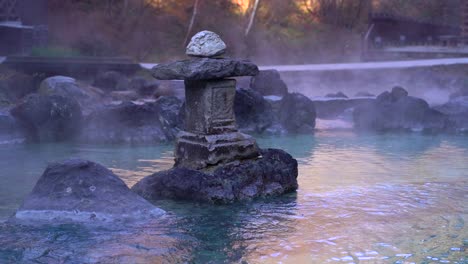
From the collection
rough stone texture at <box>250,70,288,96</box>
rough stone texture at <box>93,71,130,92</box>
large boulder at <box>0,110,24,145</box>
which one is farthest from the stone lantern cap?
rough stone texture at <box>93,71,130,92</box>

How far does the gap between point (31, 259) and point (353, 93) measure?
47.7ft

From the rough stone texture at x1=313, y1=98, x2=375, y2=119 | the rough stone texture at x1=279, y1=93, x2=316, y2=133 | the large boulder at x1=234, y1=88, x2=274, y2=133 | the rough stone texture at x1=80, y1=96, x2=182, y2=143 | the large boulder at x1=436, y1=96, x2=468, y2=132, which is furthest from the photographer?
the rough stone texture at x1=313, y1=98, x2=375, y2=119

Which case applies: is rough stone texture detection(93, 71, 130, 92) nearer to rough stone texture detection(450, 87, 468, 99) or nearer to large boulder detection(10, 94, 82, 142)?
large boulder detection(10, 94, 82, 142)

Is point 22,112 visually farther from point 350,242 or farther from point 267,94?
point 350,242

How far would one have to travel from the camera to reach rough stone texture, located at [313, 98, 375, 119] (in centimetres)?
1497

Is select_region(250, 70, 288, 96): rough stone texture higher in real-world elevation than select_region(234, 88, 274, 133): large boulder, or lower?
higher

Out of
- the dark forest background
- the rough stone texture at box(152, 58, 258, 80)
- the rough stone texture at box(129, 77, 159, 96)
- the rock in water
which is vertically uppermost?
the dark forest background

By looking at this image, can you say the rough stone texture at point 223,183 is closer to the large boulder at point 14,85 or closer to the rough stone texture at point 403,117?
the rough stone texture at point 403,117

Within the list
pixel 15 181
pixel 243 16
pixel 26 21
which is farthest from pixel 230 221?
pixel 243 16

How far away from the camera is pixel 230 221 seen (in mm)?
5914

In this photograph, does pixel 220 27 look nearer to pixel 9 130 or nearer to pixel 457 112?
pixel 457 112

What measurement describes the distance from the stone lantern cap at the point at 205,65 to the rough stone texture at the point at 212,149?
2.28 feet

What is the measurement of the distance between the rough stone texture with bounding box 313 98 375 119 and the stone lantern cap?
8.05m

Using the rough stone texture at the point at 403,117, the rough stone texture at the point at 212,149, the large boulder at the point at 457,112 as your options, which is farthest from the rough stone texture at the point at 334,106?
the rough stone texture at the point at 212,149
